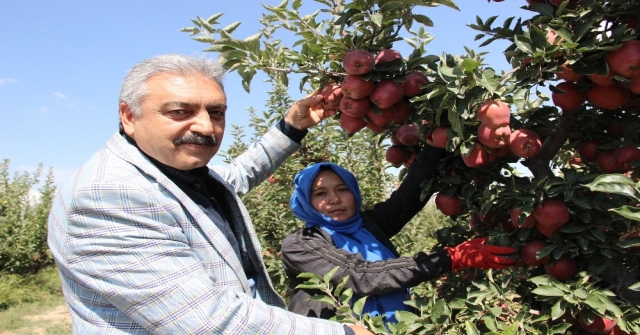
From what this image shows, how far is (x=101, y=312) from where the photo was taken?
1.37 metres

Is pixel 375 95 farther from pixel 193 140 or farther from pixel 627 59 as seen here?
pixel 627 59

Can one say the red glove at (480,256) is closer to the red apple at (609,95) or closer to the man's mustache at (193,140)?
the red apple at (609,95)

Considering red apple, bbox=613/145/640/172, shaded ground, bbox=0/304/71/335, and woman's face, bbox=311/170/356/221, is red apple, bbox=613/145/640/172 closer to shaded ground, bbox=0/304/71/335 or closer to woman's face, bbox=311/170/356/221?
woman's face, bbox=311/170/356/221

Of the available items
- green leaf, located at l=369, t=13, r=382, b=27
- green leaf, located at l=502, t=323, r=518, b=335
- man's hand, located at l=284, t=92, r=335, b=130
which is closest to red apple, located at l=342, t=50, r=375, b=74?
green leaf, located at l=369, t=13, r=382, b=27

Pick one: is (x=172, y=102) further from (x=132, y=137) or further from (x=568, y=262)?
(x=568, y=262)

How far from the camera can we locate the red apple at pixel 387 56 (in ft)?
5.41

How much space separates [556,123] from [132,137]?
4.54 feet

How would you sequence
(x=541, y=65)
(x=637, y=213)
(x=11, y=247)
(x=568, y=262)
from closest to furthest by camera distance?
(x=637, y=213) < (x=541, y=65) < (x=568, y=262) < (x=11, y=247)

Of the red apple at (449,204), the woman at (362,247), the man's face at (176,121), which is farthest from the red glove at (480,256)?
the man's face at (176,121)

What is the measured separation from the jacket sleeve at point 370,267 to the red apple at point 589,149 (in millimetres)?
560

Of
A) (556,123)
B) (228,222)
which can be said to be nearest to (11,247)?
(228,222)

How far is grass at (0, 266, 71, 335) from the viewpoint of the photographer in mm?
6328

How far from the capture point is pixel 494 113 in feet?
4.43

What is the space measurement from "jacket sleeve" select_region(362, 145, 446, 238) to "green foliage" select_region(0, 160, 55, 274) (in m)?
8.81
